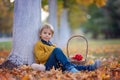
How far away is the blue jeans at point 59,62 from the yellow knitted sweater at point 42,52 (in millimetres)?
186

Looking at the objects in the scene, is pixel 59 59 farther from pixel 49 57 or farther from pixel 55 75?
pixel 55 75

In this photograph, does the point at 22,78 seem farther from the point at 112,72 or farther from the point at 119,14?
the point at 119,14

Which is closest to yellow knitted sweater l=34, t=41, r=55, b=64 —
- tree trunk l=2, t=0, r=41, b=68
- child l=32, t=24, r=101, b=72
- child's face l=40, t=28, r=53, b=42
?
child l=32, t=24, r=101, b=72

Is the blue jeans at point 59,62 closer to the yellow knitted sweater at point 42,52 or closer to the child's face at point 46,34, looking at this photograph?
the yellow knitted sweater at point 42,52

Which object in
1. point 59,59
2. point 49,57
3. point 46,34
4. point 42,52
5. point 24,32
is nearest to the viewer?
point 59,59

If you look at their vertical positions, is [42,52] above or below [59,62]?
above

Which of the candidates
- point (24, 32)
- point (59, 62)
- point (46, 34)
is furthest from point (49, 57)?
point (24, 32)

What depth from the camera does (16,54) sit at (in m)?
→ 7.62

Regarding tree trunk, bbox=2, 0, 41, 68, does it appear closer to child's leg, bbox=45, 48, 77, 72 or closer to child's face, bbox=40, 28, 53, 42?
child's face, bbox=40, 28, 53, 42

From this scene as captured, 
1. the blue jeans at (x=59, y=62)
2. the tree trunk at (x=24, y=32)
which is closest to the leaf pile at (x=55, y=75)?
the blue jeans at (x=59, y=62)

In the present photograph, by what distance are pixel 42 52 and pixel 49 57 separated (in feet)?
0.93

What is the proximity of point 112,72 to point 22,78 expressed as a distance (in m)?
1.87

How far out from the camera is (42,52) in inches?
282

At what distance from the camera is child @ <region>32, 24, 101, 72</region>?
6.81 m
